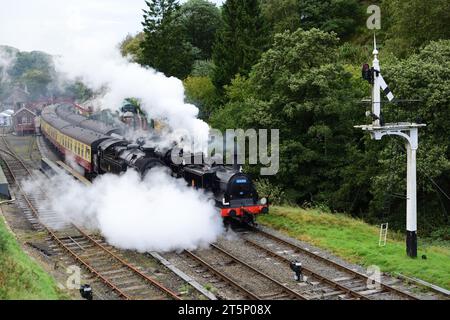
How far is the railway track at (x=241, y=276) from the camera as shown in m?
13.0

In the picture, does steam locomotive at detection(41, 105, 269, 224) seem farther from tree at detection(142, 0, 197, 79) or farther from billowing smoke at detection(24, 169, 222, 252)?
tree at detection(142, 0, 197, 79)

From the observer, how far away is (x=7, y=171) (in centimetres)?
3428

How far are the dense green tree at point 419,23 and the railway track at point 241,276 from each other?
59.6 feet

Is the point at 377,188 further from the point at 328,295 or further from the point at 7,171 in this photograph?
the point at 7,171

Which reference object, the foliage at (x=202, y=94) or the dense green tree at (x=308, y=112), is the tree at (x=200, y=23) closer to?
the foliage at (x=202, y=94)

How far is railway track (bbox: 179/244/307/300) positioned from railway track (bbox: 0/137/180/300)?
1.68 meters

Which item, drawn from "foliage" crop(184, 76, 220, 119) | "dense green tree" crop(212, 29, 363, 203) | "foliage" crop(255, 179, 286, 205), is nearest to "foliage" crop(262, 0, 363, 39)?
"foliage" crop(184, 76, 220, 119)

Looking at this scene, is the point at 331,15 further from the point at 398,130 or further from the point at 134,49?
the point at 398,130

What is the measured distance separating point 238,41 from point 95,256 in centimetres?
2690

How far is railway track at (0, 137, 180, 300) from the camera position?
1345 centimetres

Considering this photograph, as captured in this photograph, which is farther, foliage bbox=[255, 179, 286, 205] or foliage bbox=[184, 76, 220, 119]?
foliage bbox=[184, 76, 220, 119]

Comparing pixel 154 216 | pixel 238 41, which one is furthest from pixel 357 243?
pixel 238 41

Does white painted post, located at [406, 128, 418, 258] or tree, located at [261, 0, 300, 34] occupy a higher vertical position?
tree, located at [261, 0, 300, 34]
